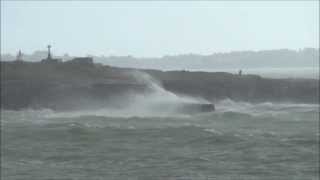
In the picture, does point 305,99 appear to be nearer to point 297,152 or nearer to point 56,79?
point 56,79

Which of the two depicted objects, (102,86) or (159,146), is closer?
(159,146)

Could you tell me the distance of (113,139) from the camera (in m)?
26.7

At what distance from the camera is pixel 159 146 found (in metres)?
24.2

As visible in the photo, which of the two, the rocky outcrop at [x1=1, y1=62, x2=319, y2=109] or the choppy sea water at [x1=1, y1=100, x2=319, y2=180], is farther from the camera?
the rocky outcrop at [x1=1, y1=62, x2=319, y2=109]

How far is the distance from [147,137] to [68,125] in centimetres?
627

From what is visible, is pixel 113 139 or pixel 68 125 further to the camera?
pixel 68 125

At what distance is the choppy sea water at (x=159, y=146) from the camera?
18.0 m

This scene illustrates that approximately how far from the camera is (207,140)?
26250 mm

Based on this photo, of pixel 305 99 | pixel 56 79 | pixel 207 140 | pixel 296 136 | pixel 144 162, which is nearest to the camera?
pixel 144 162

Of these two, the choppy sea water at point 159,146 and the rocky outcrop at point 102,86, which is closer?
the choppy sea water at point 159,146

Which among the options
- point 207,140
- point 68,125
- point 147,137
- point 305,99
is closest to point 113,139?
point 147,137

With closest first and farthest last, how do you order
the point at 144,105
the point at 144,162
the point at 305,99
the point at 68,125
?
the point at 144,162 → the point at 68,125 → the point at 144,105 → the point at 305,99

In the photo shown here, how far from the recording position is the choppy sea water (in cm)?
1795

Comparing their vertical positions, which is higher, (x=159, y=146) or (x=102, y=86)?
(x=102, y=86)
